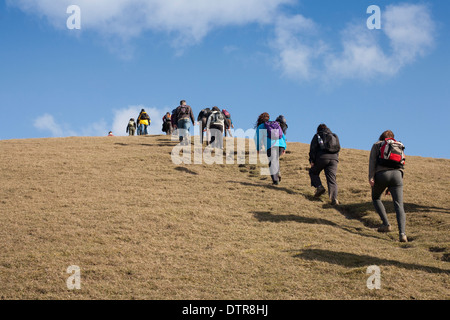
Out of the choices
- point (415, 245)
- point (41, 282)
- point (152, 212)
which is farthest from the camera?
point (152, 212)

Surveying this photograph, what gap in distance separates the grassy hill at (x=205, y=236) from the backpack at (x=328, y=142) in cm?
204

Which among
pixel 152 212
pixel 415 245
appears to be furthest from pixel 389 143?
pixel 152 212

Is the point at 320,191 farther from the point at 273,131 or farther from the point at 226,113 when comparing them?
the point at 226,113

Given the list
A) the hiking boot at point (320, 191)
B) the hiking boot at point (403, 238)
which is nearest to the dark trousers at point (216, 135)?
the hiking boot at point (320, 191)

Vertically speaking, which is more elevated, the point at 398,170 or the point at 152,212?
the point at 398,170

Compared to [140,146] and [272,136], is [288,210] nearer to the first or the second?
[272,136]

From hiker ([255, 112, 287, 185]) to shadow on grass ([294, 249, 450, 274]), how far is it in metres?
8.21

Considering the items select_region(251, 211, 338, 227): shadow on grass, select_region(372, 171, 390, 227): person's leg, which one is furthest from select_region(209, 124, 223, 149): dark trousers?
select_region(372, 171, 390, 227): person's leg

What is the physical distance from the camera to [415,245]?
11.4m

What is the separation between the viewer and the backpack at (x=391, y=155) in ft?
39.5

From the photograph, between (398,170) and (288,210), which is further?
(288,210)

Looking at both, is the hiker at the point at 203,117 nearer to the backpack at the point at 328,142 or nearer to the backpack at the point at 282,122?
the backpack at the point at 282,122

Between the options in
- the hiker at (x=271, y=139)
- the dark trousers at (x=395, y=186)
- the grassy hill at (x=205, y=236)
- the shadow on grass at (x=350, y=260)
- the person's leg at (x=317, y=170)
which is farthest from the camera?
the hiker at (x=271, y=139)

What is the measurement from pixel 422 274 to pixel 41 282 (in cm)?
748
